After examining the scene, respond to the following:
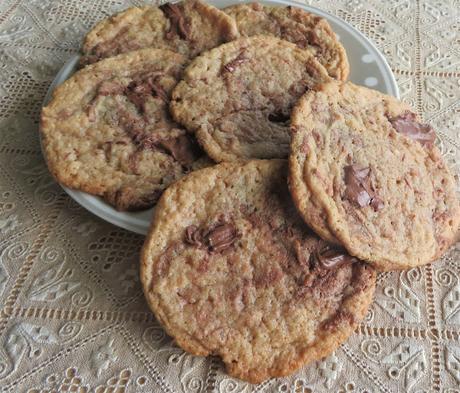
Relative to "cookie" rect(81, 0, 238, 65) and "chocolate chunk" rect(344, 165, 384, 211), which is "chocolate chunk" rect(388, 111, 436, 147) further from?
"cookie" rect(81, 0, 238, 65)

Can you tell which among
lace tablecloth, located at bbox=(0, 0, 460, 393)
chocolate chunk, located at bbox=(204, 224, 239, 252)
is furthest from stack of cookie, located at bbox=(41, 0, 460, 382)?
lace tablecloth, located at bbox=(0, 0, 460, 393)

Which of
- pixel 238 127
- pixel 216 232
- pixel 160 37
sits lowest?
pixel 216 232

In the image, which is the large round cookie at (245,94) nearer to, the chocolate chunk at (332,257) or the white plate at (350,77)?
the white plate at (350,77)

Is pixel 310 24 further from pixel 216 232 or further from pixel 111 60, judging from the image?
pixel 216 232

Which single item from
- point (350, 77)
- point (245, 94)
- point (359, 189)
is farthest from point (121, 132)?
point (350, 77)

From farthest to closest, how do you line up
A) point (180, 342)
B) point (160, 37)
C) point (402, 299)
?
point (160, 37) < point (402, 299) < point (180, 342)

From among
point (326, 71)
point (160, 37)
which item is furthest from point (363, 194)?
point (160, 37)

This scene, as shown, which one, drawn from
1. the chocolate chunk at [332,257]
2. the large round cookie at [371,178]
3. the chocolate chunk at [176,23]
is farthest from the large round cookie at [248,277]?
the chocolate chunk at [176,23]
